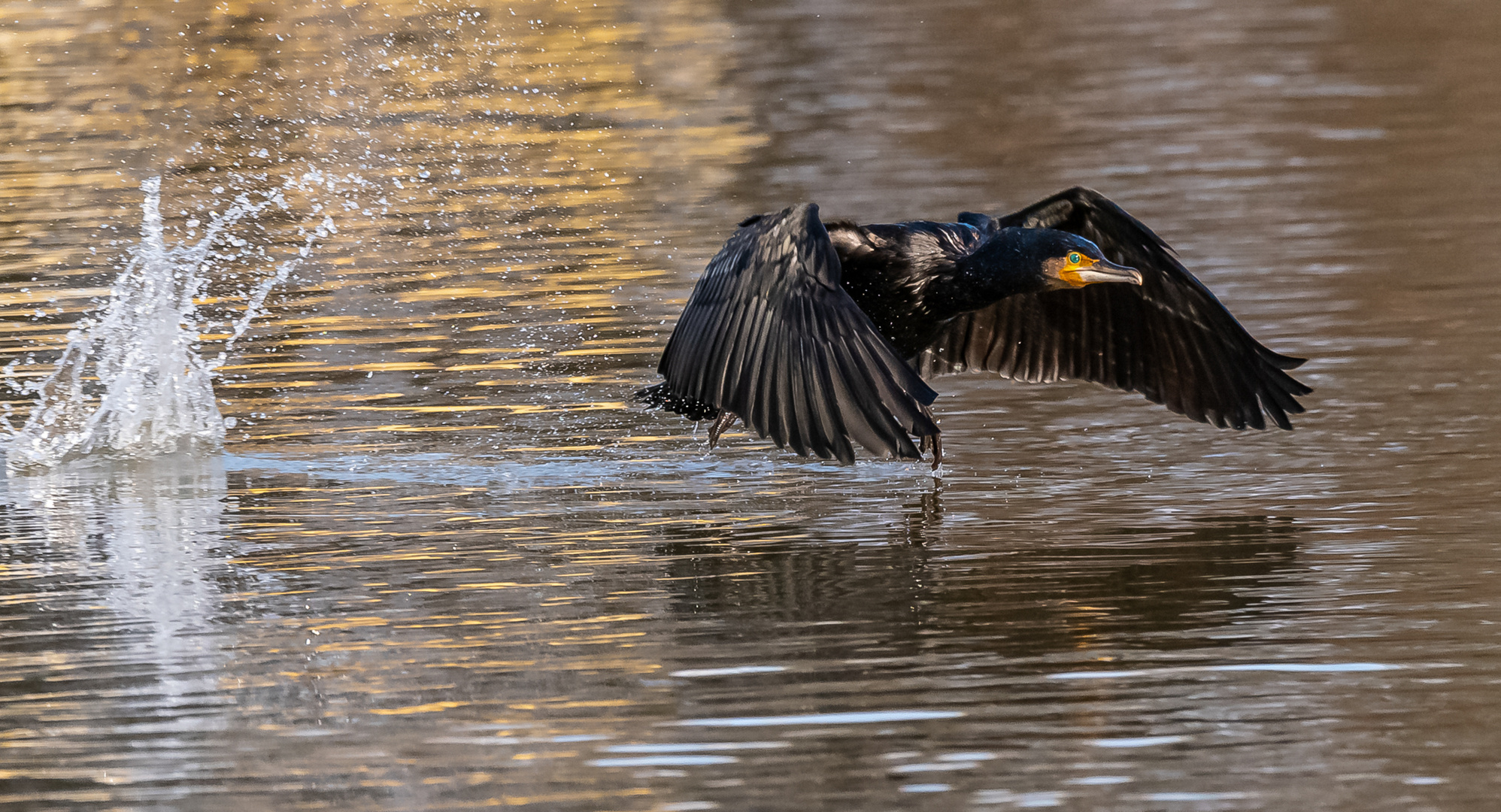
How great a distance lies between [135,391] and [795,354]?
336 cm

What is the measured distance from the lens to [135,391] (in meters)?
8.47

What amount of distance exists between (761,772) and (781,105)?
46.6 feet

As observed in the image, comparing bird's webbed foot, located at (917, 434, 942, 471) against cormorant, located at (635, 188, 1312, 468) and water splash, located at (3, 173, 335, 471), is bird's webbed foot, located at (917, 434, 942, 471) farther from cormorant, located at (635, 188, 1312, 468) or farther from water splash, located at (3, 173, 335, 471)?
water splash, located at (3, 173, 335, 471)

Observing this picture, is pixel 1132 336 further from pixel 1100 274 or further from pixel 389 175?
pixel 389 175

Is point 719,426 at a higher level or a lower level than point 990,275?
lower

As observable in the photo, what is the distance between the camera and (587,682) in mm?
5336

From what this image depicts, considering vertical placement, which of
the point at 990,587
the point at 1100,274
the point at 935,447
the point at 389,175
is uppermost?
the point at 389,175

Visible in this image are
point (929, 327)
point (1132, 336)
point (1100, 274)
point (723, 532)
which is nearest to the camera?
point (723, 532)

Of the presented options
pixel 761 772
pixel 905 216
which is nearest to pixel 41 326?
pixel 905 216

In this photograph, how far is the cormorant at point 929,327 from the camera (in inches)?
246

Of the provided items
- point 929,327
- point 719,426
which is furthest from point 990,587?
point 719,426

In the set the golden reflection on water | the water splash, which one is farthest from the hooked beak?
the water splash

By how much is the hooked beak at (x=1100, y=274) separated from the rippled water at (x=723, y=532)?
2.35 feet

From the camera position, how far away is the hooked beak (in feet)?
22.8
